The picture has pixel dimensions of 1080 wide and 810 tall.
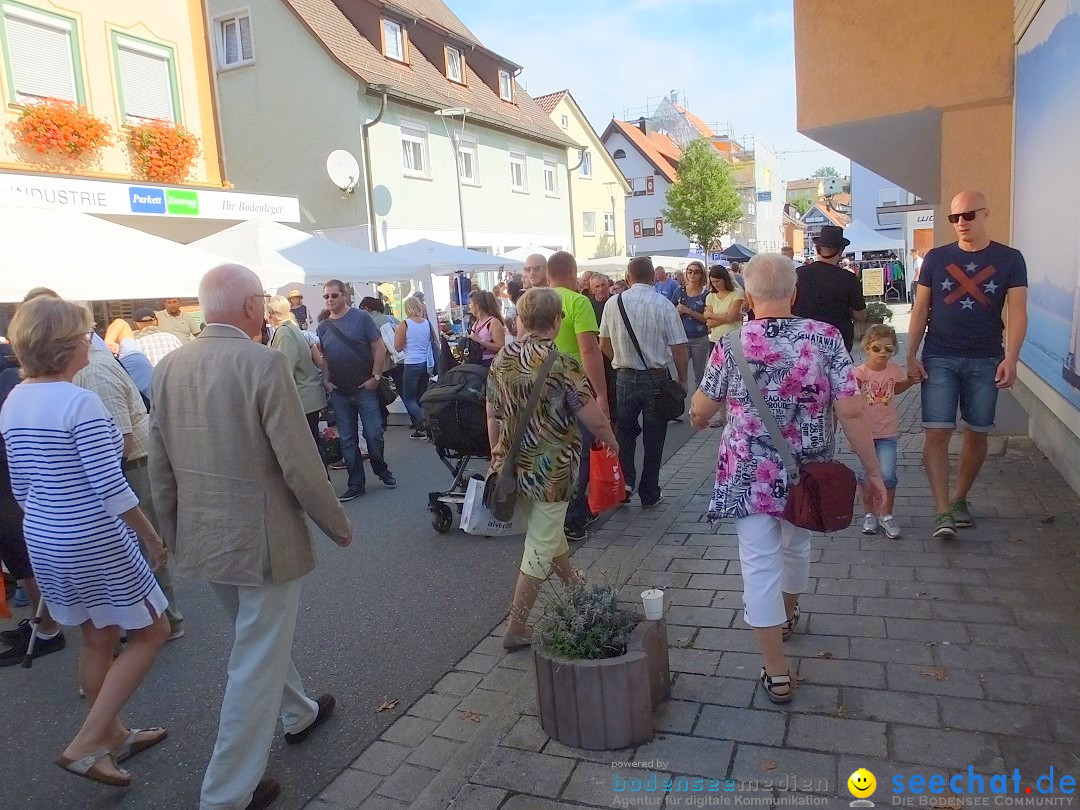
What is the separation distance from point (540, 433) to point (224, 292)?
160cm

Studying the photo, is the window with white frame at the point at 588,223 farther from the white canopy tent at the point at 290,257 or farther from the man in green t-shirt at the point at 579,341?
the man in green t-shirt at the point at 579,341

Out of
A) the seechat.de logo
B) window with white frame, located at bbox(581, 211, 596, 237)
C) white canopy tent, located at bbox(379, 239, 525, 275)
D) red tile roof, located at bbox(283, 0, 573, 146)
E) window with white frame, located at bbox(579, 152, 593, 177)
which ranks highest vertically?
red tile roof, located at bbox(283, 0, 573, 146)

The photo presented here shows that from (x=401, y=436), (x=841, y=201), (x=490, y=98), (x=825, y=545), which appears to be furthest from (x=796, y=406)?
(x=841, y=201)

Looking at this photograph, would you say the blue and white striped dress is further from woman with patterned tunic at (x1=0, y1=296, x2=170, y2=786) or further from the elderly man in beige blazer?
the elderly man in beige blazer

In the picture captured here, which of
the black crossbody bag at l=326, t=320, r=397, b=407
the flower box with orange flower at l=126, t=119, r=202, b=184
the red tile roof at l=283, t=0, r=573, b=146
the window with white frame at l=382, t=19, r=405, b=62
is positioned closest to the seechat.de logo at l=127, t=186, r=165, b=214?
the flower box with orange flower at l=126, t=119, r=202, b=184

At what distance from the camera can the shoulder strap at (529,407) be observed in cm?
377

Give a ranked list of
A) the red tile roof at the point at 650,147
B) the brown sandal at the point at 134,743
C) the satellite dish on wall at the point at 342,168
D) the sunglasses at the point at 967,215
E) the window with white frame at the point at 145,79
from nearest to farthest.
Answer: the brown sandal at the point at 134,743 → the sunglasses at the point at 967,215 → the window with white frame at the point at 145,79 → the satellite dish on wall at the point at 342,168 → the red tile roof at the point at 650,147

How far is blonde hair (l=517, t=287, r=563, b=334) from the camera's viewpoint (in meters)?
3.93

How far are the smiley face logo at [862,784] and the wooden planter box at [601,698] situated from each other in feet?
2.35

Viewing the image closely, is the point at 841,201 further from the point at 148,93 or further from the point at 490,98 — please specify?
the point at 148,93

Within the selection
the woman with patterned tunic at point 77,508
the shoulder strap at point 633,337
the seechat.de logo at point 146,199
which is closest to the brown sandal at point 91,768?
the woman with patterned tunic at point 77,508

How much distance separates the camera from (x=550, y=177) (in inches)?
1166

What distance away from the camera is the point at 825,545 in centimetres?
498

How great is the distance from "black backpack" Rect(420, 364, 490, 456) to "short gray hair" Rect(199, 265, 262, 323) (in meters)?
2.80
